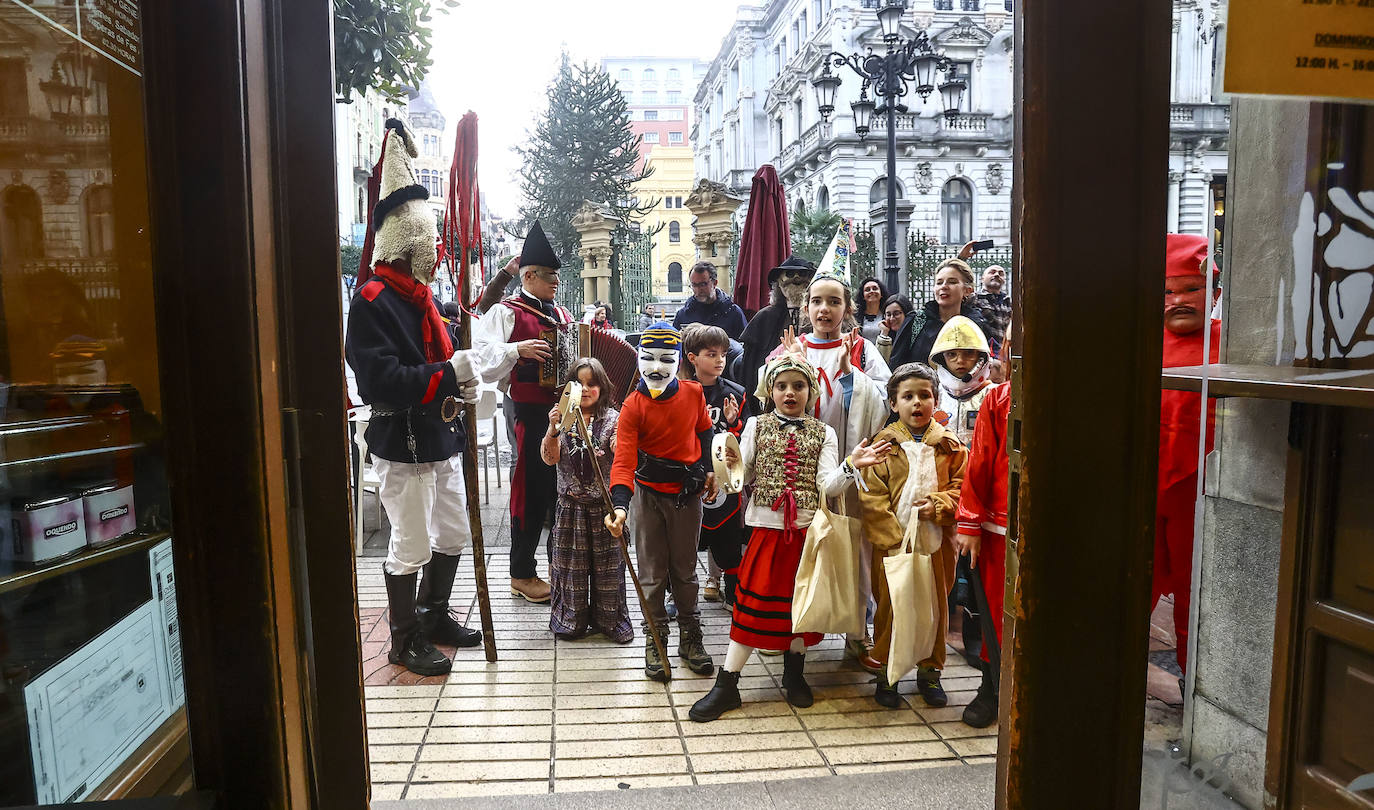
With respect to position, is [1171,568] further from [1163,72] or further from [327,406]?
[327,406]

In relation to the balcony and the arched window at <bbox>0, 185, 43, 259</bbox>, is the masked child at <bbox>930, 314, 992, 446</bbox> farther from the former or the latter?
the arched window at <bbox>0, 185, 43, 259</bbox>

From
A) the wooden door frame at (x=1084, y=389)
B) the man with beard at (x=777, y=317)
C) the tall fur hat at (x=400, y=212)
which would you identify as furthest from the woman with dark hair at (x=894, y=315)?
the wooden door frame at (x=1084, y=389)

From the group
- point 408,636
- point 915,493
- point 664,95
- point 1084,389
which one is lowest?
point 408,636

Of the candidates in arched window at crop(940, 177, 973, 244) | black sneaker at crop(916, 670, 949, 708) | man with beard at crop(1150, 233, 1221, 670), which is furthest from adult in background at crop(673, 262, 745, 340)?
arched window at crop(940, 177, 973, 244)

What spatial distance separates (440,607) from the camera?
3764mm

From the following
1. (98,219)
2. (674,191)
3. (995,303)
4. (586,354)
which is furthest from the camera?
(674,191)

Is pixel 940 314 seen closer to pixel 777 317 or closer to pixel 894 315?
pixel 777 317

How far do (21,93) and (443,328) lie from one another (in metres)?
2.07

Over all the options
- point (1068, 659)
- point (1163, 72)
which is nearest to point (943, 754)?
point (1068, 659)

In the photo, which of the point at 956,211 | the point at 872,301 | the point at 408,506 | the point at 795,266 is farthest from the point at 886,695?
the point at 956,211

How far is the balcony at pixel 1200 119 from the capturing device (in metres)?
1.08

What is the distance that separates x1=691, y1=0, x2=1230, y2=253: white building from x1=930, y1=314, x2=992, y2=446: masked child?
14.7 m

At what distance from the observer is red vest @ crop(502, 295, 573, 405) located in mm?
4266

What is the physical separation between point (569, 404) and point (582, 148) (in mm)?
14610
